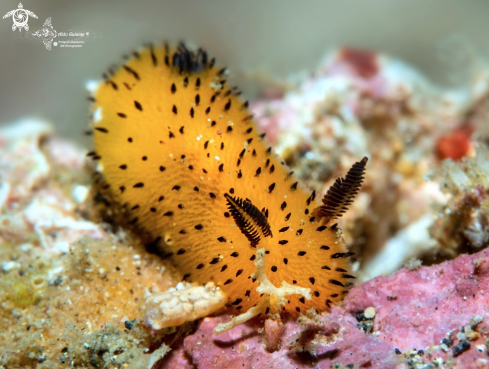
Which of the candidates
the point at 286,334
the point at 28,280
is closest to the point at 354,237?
the point at 286,334

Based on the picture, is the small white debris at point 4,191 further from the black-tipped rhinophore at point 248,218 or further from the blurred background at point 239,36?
the black-tipped rhinophore at point 248,218

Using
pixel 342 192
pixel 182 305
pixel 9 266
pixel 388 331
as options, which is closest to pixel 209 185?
pixel 182 305

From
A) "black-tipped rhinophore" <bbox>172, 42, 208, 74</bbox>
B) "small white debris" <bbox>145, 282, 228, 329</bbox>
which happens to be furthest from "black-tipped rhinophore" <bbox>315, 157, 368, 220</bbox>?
"black-tipped rhinophore" <bbox>172, 42, 208, 74</bbox>

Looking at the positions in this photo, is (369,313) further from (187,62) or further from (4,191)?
(4,191)

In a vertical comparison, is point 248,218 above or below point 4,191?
below

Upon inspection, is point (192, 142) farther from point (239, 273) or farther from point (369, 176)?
point (369, 176)

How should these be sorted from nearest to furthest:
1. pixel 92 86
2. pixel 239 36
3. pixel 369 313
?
1. pixel 369 313
2. pixel 92 86
3. pixel 239 36

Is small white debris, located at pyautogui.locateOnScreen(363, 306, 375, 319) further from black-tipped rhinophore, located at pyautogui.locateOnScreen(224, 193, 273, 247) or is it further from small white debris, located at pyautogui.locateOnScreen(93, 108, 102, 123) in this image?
small white debris, located at pyautogui.locateOnScreen(93, 108, 102, 123)
